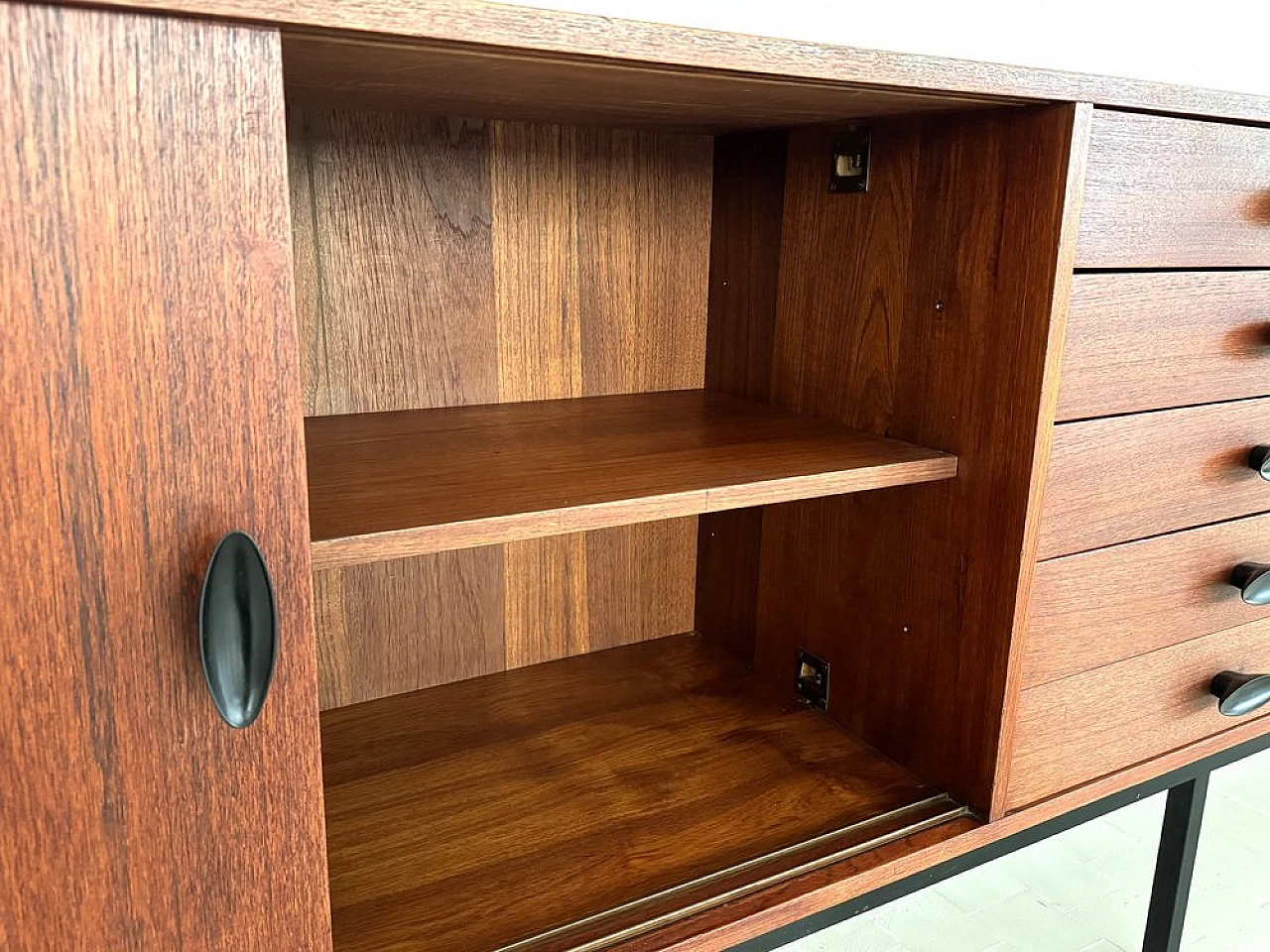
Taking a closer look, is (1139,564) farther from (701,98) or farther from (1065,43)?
(1065,43)

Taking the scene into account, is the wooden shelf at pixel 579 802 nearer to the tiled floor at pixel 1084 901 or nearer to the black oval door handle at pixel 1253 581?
the black oval door handle at pixel 1253 581

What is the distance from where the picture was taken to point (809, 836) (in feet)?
2.87

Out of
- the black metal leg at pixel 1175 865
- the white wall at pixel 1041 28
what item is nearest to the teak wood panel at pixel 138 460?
the white wall at pixel 1041 28

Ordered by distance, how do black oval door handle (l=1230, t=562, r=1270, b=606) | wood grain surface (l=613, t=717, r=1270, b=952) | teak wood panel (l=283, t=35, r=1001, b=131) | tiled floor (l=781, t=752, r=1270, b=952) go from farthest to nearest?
tiled floor (l=781, t=752, r=1270, b=952), black oval door handle (l=1230, t=562, r=1270, b=606), wood grain surface (l=613, t=717, r=1270, b=952), teak wood panel (l=283, t=35, r=1001, b=131)

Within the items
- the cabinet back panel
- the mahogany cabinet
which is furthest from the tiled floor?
the cabinet back panel

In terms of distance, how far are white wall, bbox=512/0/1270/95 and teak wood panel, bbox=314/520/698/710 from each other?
588 millimetres

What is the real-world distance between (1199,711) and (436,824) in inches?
29.5

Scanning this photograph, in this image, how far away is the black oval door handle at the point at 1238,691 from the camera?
3.34 feet

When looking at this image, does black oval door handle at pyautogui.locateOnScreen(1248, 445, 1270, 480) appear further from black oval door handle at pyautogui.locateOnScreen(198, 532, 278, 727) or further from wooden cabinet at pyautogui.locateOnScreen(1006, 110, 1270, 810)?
black oval door handle at pyautogui.locateOnScreen(198, 532, 278, 727)

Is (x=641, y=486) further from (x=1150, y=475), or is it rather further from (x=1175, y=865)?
(x=1175, y=865)

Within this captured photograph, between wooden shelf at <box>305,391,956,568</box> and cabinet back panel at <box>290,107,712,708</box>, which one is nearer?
wooden shelf at <box>305,391,956,568</box>

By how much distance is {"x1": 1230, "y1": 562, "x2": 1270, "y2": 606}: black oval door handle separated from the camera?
98 centimetres

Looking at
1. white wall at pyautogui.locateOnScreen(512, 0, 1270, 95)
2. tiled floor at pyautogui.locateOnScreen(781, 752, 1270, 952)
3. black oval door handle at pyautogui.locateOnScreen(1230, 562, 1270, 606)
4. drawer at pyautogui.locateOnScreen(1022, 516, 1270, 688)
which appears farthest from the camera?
tiled floor at pyautogui.locateOnScreen(781, 752, 1270, 952)

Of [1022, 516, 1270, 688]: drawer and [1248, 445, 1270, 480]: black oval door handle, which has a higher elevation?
[1248, 445, 1270, 480]: black oval door handle
